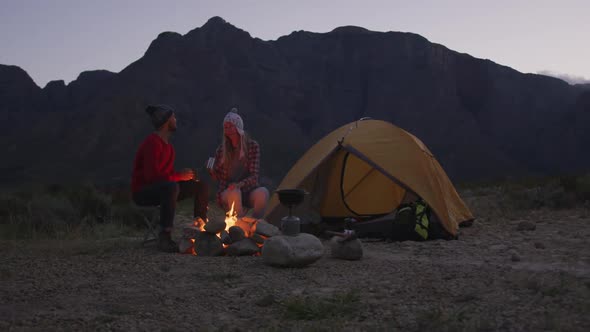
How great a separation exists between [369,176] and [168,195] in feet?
13.2

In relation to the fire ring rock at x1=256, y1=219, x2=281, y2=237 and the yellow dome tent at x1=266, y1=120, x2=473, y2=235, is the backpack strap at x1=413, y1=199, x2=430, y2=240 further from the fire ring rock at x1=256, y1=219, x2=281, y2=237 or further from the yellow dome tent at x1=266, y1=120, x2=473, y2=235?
the fire ring rock at x1=256, y1=219, x2=281, y2=237

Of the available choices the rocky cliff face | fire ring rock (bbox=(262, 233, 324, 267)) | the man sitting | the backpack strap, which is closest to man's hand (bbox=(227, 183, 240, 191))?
the man sitting

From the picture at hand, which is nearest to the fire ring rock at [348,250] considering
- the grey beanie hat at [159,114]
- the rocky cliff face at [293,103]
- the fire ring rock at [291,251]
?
the fire ring rock at [291,251]

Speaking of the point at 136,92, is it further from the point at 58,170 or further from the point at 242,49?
the point at 242,49

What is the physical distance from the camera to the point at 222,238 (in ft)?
21.1

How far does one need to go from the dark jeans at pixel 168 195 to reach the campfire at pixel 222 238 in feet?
0.84

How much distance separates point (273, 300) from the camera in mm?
4195

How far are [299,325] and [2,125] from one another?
6938cm

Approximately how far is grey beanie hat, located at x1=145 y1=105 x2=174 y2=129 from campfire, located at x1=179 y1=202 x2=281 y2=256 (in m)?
1.18

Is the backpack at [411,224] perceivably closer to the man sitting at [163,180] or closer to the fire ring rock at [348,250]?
the fire ring rock at [348,250]

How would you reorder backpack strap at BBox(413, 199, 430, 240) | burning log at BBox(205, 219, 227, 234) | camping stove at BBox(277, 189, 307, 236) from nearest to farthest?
camping stove at BBox(277, 189, 307, 236) → burning log at BBox(205, 219, 227, 234) → backpack strap at BBox(413, 199, 430, 240)

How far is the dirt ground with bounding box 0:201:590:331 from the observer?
365 cm

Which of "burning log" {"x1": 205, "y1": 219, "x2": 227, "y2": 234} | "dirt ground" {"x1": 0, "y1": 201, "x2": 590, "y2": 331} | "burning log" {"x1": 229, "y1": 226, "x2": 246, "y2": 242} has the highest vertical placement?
"burning log" {"x1": 205, "y1": 219, "x2": 227, "y2": 234}

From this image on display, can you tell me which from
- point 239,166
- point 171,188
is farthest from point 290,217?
point 239,166
